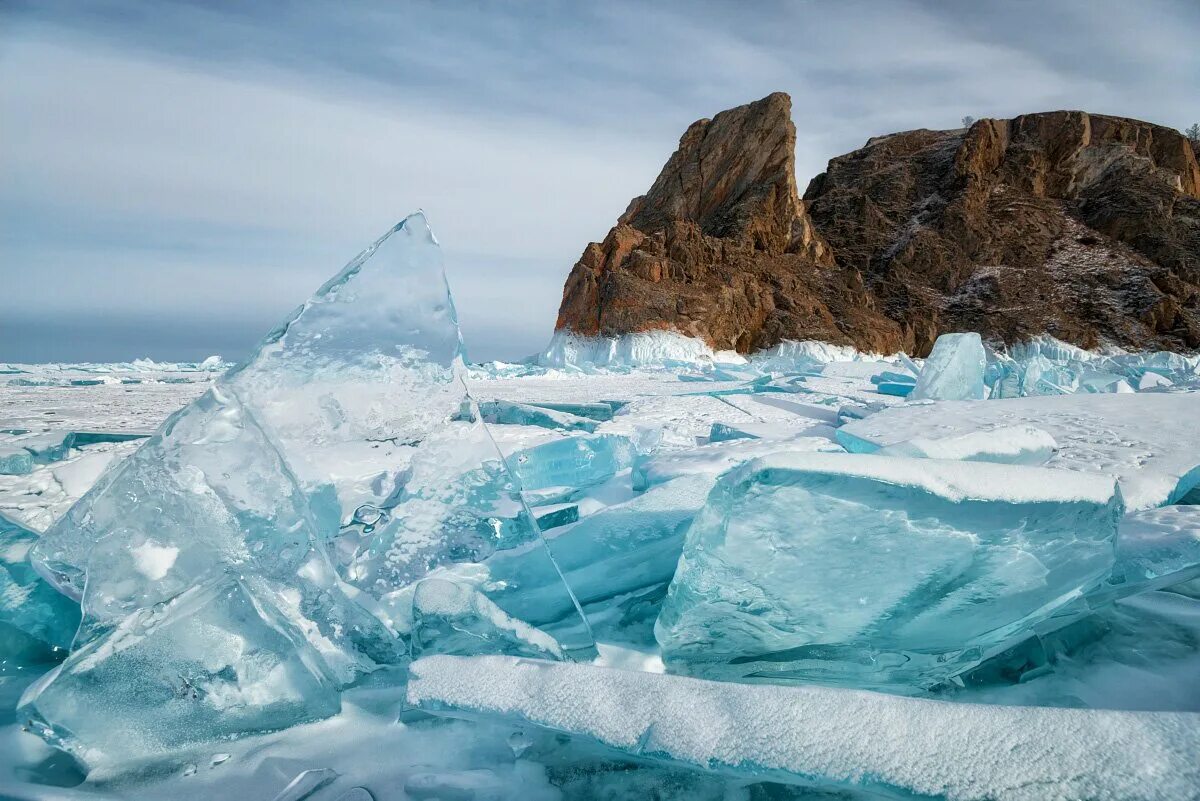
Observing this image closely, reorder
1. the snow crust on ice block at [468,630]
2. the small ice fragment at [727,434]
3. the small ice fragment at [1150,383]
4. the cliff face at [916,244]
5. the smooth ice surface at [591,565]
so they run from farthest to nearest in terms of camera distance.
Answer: the cliff face at [916,244], the small ice fragment at [1150,383], the small ice fragment at [727,434], the smooth ice surface at [591,565], the snow crust on ice block at [468,630]

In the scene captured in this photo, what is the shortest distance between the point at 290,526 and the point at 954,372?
524 centimetres

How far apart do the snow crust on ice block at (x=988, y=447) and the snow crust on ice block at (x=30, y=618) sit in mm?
Answer: 1643

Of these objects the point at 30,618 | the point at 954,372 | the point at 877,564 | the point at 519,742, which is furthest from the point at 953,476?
the point at 954,372

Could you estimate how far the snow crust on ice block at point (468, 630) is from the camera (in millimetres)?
1060

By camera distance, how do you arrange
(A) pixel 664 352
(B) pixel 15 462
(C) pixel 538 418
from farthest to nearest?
1. (A) pixel 664 352
2. (C) pixel 538 418
3. (B) pixel 15 462

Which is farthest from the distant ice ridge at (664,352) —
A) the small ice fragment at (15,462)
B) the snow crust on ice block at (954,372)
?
the small ice fragment at (15,462)

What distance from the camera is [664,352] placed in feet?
75.2

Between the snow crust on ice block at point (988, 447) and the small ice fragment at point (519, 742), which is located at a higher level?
the snow crust on ice block at point (988, 447)

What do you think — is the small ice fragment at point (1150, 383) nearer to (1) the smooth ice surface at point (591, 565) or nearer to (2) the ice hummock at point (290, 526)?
(1) the smooth ice surface at point (591, 565)

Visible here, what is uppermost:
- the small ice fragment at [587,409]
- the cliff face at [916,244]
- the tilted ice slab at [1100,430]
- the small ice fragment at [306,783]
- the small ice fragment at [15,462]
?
the cliff face at [916,244]

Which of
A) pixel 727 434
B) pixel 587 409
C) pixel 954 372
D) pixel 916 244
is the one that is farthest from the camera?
pixel 916 244

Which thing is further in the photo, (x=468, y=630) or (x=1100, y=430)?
(x=1100, y=430)

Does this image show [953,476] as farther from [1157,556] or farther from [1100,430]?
[1100,430]

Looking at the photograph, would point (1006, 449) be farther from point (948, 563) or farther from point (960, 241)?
point (960, 241)
